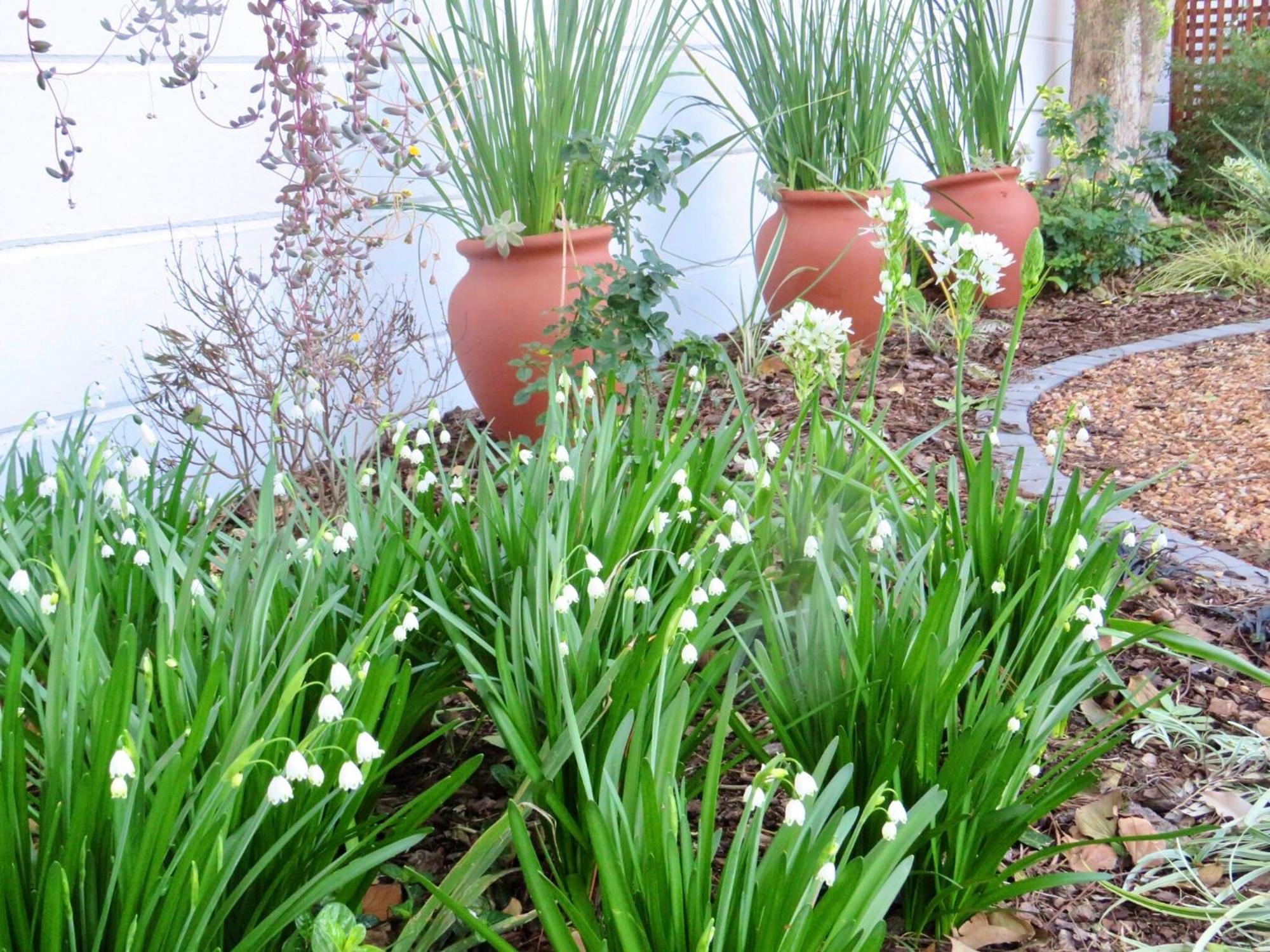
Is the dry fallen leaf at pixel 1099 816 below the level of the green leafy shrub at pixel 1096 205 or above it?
below

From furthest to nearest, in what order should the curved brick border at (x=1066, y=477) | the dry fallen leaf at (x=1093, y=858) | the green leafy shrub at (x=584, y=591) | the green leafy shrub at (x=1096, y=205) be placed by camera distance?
1. the green leafy shrub at (x=1096, y=205)
2. the curved brick border at (x=1066, y=477)
3. the dry fallen leaf at (x=1093, y=858)
4. the green leafy shrub at (x=584, y=591)

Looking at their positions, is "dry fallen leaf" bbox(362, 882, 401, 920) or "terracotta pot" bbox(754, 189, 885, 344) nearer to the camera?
"dry fallen leaf" bbox(362, 882, 401, 920)

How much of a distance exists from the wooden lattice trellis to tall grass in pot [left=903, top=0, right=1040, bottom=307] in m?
4.19

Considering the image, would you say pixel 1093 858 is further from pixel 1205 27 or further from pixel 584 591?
pixel 1205 27

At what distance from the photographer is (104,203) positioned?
9.08ft

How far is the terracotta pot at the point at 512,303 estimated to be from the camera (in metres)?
3.11

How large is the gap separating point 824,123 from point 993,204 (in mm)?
1243

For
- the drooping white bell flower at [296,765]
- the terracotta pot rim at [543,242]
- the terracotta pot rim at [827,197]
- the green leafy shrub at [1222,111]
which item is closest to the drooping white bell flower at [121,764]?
the drooping white bell flower at [296,765]

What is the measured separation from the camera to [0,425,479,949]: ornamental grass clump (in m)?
0.98

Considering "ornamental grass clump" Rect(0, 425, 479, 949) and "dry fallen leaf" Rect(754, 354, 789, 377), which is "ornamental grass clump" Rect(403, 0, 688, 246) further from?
"ornamental grass clump" Rect(0, 425, 479, 949)

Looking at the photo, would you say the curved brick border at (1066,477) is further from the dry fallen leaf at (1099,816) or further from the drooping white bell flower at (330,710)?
A: the drooping white bell flower at (330,710)

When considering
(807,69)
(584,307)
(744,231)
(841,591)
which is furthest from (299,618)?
(744,231)

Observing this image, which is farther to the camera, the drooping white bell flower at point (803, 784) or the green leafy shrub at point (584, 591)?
the green leafy shrub at point (584, 591)

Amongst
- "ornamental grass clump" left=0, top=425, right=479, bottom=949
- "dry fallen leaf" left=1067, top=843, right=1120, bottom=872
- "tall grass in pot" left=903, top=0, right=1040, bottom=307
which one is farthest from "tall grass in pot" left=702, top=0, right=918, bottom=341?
"ornamental grass clump" left=0, top=425, right=479, bottom=949
